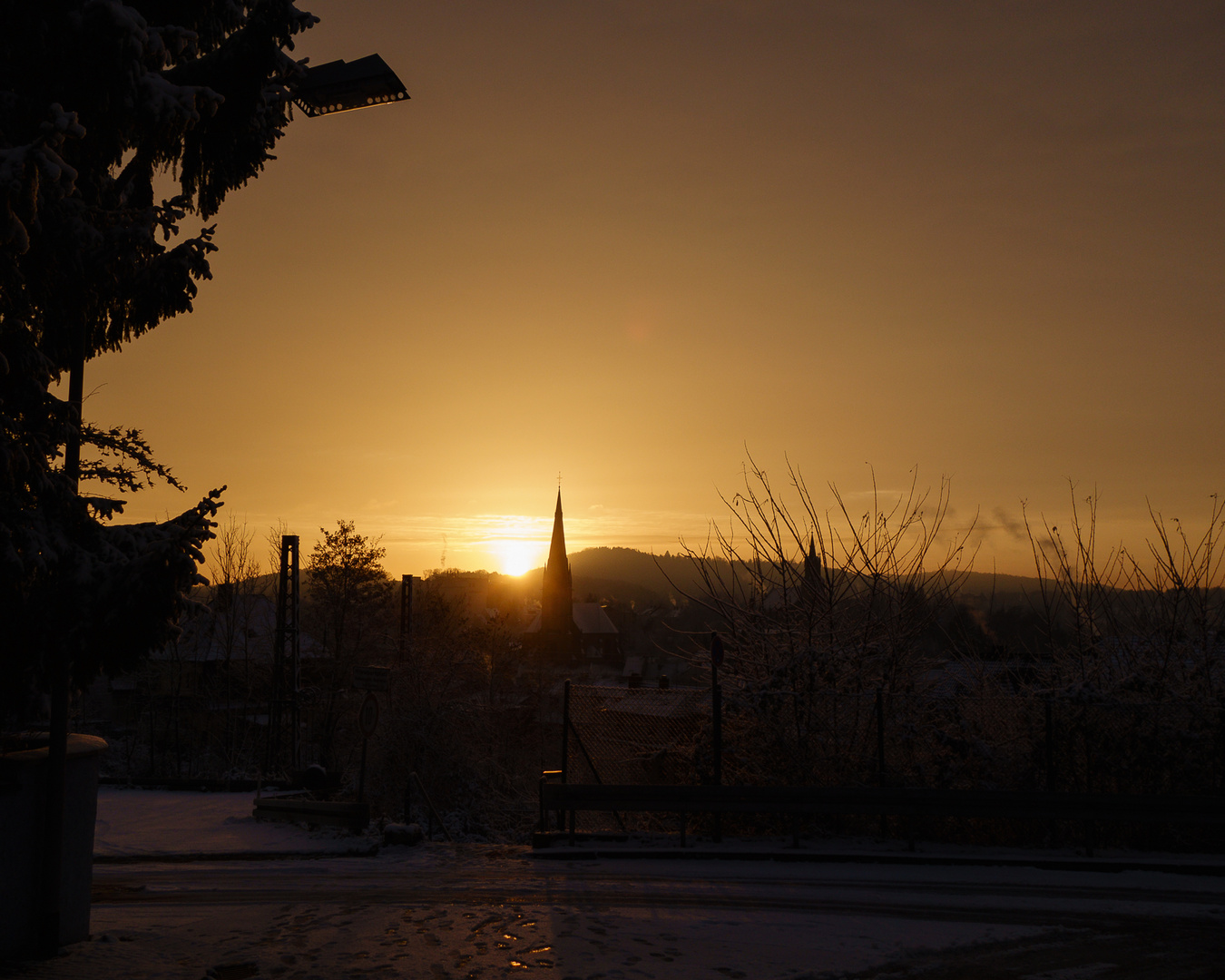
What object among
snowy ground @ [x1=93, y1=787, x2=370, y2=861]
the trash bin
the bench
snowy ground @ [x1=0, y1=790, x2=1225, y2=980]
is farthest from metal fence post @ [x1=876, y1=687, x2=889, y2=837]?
the trash bin

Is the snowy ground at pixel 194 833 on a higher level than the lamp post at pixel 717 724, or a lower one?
lower

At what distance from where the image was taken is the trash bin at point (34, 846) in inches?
273

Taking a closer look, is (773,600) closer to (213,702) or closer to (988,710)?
(988,710)

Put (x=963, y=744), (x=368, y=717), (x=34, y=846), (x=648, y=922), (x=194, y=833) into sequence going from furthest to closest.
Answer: (x=194, y=833) → (x=368, y=717) → (x=963, y=744) → (x=648, y=922) → (x=34, y=846)

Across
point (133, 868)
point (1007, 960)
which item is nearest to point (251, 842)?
point (133, 868)

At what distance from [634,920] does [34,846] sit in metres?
5.49

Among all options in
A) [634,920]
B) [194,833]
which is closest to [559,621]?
[194,833]

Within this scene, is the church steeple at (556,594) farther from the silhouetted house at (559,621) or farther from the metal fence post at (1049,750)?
the metal fence post at (1049,750)

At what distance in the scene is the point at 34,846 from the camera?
709cm

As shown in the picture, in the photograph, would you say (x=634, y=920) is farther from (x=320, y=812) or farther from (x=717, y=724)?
(x=320, y=812)

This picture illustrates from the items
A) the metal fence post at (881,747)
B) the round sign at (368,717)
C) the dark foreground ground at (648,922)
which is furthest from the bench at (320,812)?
the metal fence post at (881,747)

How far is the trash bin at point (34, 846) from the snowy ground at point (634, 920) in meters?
0.35

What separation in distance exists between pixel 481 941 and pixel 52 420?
5985mm

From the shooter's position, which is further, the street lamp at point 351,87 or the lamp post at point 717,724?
the street lamp at point 351,87
